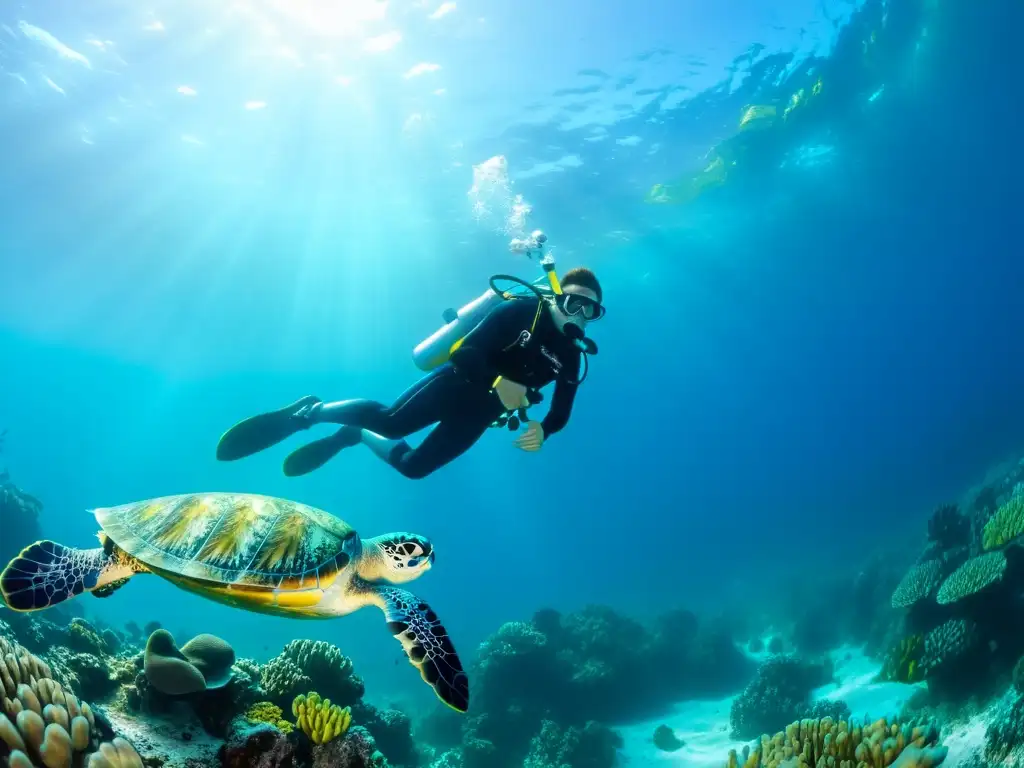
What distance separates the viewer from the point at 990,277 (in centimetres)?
4847

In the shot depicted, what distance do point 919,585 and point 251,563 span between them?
9754 millimetres

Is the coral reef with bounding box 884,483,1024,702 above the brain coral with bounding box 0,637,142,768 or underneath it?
above

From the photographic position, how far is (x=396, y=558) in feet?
11.3

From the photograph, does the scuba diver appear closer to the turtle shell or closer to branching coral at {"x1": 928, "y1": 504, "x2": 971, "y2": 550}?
the turtle shell

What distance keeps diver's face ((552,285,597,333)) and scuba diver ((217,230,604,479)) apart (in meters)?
0.01

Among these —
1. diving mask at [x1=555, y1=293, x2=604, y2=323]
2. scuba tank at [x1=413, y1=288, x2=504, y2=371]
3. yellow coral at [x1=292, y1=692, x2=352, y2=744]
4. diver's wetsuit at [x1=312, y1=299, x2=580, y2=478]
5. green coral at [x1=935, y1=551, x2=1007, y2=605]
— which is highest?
scuba tank at [x1=413, y1=288, x2=504, y2=371]

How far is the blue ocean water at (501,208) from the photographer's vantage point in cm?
1573

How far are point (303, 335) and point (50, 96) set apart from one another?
2680 centimetres

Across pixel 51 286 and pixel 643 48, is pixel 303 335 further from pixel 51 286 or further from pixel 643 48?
pixel 643 48

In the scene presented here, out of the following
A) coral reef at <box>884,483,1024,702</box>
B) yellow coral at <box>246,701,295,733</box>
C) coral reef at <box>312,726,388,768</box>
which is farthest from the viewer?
coral reef at <box>884,483,1024,702</box>

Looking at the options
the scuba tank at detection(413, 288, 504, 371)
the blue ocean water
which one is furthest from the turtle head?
the blue ocean water

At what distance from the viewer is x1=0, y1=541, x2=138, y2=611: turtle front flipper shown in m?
3.04

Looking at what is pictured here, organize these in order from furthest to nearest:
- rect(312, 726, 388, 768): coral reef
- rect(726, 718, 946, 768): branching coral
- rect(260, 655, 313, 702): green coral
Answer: rect(260, 655, 313, 702): green coral → rect(312, 726, 388, 768): coral reef → rect(726, 718, 946, 768): branching coral

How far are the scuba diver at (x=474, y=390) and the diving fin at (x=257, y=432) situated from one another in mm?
13
